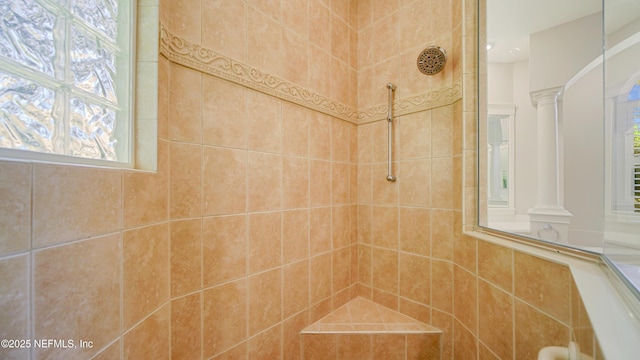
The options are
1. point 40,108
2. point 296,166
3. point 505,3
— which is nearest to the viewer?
point 40,108

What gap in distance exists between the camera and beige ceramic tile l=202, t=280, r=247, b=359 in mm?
795

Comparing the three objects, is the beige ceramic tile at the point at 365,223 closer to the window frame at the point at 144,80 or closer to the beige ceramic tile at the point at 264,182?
the beige ceramic tile at the point at 264,182

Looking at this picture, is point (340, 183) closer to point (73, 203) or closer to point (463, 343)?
point (463, 343)

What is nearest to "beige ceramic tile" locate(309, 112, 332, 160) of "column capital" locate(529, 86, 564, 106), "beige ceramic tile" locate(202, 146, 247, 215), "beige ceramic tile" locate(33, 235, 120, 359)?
"beige ceramic tile" locate(202, 146, 247, 215)

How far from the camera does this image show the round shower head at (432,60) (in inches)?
42.8

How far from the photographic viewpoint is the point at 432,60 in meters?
1.10

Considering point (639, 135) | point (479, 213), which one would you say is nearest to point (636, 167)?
point (639, 135)

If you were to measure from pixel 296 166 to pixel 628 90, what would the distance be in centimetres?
110

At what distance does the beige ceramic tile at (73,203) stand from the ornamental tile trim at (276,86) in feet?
1.54

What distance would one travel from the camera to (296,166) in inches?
44.1

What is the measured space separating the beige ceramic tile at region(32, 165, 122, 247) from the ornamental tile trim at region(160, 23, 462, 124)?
47 cm

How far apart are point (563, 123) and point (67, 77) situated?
7.86ft

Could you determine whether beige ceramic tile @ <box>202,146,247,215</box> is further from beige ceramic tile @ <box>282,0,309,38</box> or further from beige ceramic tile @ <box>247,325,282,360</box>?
beige ceramic tile @ <box>282,0,309,38</box>

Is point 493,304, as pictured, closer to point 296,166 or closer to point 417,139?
point 417,139
